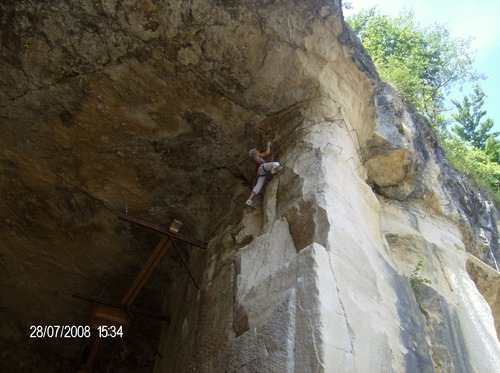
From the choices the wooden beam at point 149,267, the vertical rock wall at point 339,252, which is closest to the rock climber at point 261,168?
the vertical rock wall at point 339,252

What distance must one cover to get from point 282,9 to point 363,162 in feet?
7.16

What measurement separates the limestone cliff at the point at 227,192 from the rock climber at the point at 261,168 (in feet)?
0.46

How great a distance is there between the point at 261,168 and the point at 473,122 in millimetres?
9984

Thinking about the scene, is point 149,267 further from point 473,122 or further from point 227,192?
point 473,122

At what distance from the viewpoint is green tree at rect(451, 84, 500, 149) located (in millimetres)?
12705

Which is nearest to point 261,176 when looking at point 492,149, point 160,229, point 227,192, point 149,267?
point 227,192

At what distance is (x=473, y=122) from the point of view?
43.6 feet

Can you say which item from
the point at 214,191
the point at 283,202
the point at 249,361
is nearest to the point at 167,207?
the point at 214,191

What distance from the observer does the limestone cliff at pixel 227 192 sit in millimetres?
4090

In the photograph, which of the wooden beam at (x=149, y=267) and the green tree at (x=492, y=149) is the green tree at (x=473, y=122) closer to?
the green tree at (x=492, y=149)

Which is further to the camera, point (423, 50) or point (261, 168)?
point (423, 50)

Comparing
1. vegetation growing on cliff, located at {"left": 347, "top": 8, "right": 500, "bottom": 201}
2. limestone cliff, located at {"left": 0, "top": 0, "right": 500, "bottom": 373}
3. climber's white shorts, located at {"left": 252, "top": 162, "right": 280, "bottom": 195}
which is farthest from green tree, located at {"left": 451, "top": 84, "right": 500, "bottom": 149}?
climber's white shorts, located at {"left": 252, "top": 162, "right": 280, "bottom": 195}
